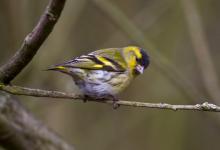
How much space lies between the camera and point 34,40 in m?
2.02

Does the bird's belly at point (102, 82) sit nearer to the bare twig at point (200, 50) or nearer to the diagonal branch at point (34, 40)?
the diagonal branch at point (34, 40)

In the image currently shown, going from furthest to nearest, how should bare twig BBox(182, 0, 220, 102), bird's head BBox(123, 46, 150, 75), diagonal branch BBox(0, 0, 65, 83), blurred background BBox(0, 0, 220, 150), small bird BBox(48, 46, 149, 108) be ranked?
1. blurred background BBox(0, 0, 220, 150)
2. bare twig BBox(182, 0, 220, 102)
3. bird's head BBox(123, 46, 150, 75)
4. small bird BBox(48, 46, 149, 108)
5. diagonal branch BBox(0, 0, 65, 83)

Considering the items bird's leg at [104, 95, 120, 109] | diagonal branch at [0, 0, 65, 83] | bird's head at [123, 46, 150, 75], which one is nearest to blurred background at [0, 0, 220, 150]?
bird's head at [123, 46, 150, 75]

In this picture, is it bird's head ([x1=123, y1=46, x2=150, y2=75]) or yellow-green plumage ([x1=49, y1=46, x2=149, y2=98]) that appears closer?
yellow-green plumage ([x1=49, y1=46, x2=149, y2=98])

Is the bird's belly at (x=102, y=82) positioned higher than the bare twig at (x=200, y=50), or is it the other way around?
the bare twig at (x=200, y=50)

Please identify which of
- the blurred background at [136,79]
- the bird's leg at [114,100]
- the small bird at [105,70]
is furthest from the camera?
the blurred background at [136,79]

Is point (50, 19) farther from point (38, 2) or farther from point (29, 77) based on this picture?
point (38, 2)

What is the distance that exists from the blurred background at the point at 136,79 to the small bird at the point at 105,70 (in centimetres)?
153

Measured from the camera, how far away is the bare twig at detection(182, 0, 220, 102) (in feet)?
14.9

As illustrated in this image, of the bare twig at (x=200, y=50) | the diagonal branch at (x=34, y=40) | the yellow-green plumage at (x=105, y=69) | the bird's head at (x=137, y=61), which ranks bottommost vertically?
the diagonal branch at (x=34, y=40)

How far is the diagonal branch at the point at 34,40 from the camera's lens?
6.12ft

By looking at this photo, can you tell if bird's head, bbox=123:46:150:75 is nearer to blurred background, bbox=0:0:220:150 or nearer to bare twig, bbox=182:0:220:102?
bare twig, bbox=182:0:220:102

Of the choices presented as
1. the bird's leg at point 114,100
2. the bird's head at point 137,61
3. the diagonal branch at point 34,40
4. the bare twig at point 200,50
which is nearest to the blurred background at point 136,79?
the bare twig at point 200,50

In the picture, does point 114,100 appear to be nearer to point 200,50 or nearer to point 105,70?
point 105,70
